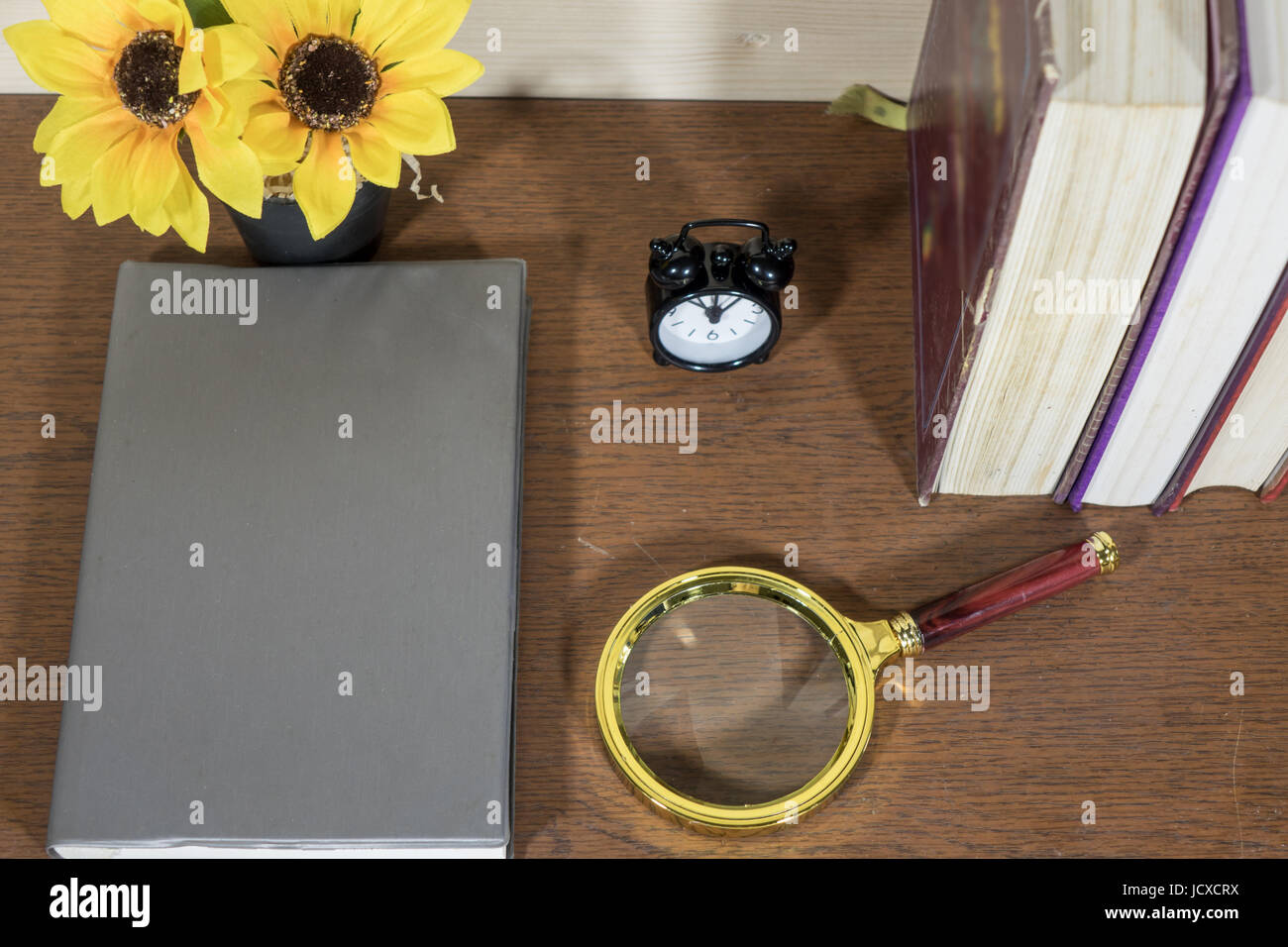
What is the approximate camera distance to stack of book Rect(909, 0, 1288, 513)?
0.62m

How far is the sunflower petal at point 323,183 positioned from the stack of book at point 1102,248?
0.42 m

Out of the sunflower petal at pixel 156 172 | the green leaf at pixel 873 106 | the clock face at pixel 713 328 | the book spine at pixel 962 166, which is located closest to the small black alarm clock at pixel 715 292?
the clock face at pixel 713 328

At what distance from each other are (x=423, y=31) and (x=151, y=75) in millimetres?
175

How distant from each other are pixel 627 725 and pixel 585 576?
0.40 ft

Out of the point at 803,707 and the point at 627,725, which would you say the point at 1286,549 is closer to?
the point at 803,707

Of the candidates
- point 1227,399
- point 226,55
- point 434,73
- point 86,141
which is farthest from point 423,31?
point 1227,399

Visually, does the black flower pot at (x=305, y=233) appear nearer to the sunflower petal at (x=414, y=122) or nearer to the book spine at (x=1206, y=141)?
the sunflower petal at (x=414, y=122)

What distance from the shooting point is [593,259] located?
100 centimetres

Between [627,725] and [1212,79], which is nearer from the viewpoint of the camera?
[1212,79]

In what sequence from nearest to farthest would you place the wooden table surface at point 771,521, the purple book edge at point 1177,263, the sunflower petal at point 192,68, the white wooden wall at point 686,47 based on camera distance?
the purple book edge at point 1177,263, the sunflower petal at point 192,68, the wooden table surface at point 771,521, the white wooden wall at point 686,47

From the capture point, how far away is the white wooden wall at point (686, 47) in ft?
3.30

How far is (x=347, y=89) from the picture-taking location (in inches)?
30.9
